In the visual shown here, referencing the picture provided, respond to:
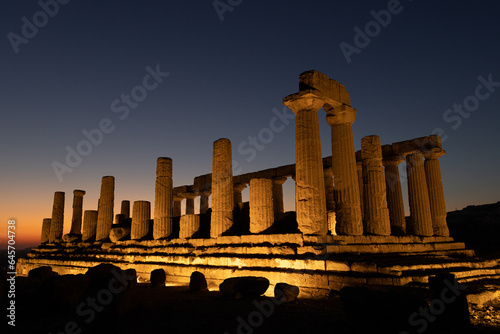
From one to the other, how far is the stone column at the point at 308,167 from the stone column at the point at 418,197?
9168 mm

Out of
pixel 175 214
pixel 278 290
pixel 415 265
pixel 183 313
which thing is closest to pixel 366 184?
pixel 415 265

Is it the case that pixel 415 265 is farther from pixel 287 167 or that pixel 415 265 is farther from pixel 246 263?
pixel 287 167

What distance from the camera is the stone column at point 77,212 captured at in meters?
31.3

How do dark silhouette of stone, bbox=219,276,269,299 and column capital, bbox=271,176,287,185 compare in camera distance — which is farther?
column capital, bbox=271,176,287,185

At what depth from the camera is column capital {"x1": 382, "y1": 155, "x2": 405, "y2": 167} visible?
2070 cm

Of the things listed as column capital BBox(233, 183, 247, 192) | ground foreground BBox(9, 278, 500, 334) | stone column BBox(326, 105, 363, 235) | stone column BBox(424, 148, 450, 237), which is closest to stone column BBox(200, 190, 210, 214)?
column capital BBox(233, 183, 247, 192)

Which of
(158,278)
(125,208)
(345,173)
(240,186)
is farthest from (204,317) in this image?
(125,208)

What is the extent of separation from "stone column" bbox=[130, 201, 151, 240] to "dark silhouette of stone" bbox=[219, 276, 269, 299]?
12.1 m

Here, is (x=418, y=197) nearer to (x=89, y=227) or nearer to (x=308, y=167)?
(x=308, y=167)

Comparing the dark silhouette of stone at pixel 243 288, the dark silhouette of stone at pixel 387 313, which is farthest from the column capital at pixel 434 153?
the dark silhouette of stone at pixel 387 313

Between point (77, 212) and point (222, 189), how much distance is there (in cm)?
2095

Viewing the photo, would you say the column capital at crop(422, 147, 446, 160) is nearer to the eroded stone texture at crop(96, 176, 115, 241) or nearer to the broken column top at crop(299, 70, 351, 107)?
the broken column top at crop(299, 70, 351, 107)

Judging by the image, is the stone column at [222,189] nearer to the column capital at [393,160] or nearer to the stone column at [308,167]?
the stone column at [308,167]

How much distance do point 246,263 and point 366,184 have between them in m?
7.63
